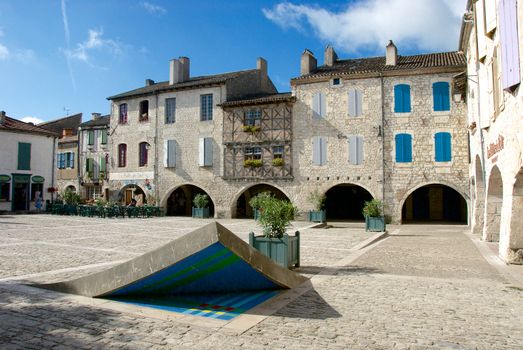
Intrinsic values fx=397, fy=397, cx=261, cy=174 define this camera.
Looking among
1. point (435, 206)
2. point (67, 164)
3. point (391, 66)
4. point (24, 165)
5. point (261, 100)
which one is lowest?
point (435, 206)

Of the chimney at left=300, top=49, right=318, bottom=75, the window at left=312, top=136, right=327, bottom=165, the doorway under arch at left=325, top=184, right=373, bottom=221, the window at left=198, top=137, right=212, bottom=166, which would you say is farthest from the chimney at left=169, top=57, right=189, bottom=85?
the doorway under arch at left=325, top=184, right=373, bottom=221

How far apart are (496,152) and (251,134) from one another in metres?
14.7

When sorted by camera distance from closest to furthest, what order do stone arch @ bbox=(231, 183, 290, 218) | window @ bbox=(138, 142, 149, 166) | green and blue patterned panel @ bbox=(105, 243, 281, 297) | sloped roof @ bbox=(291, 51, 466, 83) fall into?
1. green and blue patterned panel @ bbox=(105, 243, 281, 297)
2. sloped roof @ bbox=(291, 51, 466, 83)
3. stone arch @ bbox=(231, 183, 290, 218)
4. window @ bbox=(138, 142, 149, 166)

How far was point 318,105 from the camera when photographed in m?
21.4

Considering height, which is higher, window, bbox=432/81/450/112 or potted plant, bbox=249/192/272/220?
window, bbox=432/81/450/112

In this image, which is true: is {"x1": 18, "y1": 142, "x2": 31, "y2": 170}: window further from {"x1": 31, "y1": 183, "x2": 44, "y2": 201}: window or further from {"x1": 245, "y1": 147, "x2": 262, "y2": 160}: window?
{"x1": 245, "y1": 147, "x2": 262, "y2": 160}: window

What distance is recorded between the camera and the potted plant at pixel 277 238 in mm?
7395

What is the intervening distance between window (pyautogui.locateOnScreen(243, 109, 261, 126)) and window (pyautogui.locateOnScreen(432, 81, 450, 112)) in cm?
917

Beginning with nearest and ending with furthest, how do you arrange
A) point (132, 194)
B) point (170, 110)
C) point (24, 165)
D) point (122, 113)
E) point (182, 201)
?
1. point (170, 110)
2. point (24, 165)
3. point (182, 201)
4. point (122, 113)
5. point (132, 194)

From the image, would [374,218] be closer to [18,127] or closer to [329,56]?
[329,56]

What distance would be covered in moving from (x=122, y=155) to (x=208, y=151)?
7260mm

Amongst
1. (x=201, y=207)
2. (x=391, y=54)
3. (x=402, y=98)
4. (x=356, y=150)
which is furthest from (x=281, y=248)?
(x=391, y=54)

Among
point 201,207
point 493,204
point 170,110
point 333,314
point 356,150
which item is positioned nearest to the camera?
point 333,314

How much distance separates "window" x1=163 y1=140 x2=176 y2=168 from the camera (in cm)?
2469
